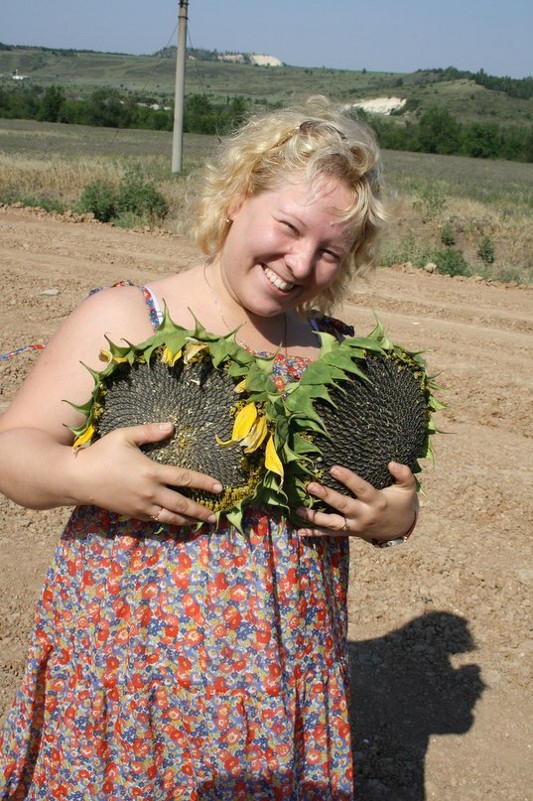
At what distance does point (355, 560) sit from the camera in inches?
174

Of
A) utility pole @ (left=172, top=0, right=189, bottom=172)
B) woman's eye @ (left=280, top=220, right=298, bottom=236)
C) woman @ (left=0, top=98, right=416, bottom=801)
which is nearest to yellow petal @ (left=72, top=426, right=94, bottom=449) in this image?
woman @ (left=0, top=98, right=416, bottom=801)

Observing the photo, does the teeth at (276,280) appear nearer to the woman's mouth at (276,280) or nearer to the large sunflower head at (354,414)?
the woman's mouth at (276,280)

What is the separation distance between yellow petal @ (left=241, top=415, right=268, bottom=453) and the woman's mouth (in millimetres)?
416

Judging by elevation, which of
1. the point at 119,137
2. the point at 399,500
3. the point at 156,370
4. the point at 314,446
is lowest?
the point at 119,137

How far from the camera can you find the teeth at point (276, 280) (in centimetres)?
198

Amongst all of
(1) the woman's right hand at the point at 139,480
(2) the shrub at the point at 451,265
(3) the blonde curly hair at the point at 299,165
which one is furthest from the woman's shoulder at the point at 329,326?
(2) the shrub at the point at 451,265

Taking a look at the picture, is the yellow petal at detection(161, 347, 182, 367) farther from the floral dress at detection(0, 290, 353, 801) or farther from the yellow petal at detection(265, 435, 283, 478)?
the floral dress at detection(0, 290, 353, 801)

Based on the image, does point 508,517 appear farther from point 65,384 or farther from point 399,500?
point 65,384

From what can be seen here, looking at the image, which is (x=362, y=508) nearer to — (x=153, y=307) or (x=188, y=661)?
(x=188, y=661)

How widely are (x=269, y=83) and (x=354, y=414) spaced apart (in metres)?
131

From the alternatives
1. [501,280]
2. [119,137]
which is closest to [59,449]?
[501,280]

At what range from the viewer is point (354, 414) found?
6.10ft

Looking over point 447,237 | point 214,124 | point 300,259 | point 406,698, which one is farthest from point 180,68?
point 214,124

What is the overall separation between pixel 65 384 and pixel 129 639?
1.76 feet
